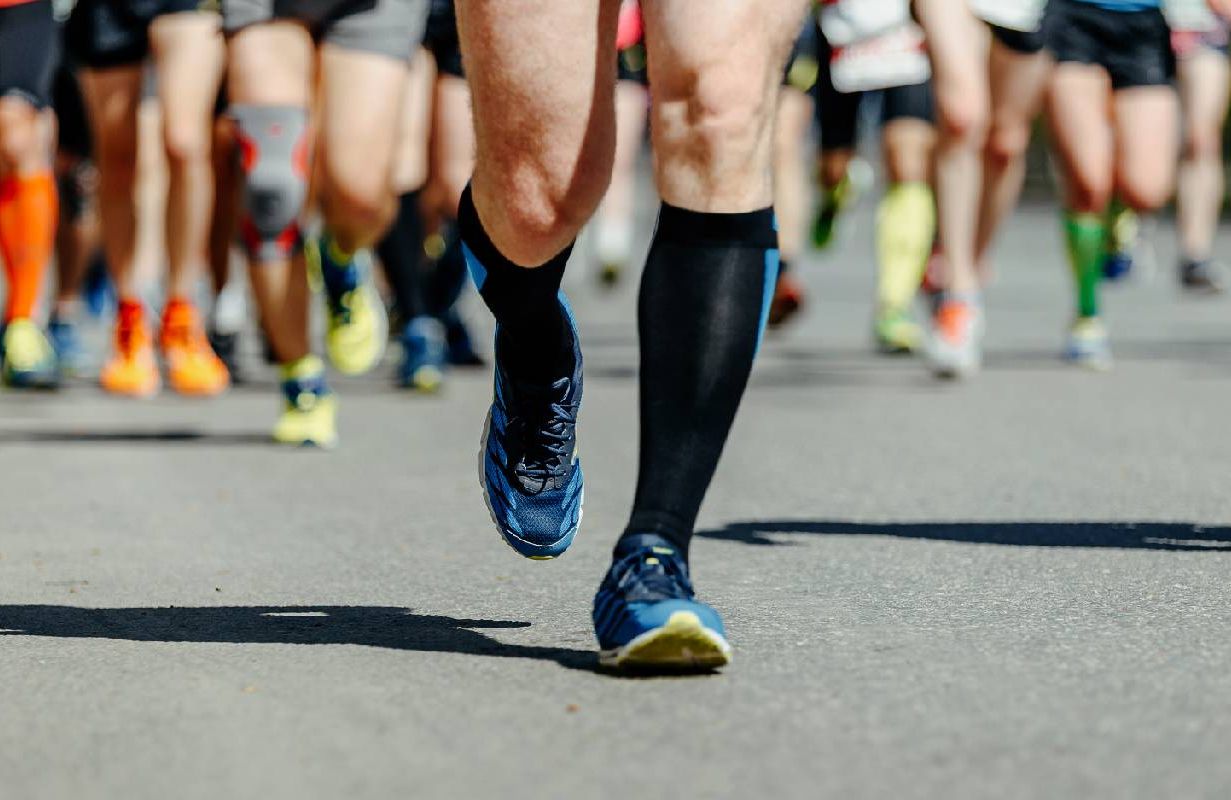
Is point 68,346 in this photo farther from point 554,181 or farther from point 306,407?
point 554,181

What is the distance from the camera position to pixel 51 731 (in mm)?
3041

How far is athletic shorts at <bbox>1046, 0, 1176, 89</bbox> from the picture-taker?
9.08 m

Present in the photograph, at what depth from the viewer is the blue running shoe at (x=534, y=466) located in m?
3.81

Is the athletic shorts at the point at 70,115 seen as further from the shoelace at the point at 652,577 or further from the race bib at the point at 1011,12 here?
Answer: the shoelace at the point at 652,577

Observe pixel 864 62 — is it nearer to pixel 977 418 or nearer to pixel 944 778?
pixel 977 418

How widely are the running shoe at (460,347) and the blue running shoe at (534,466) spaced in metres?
5.87

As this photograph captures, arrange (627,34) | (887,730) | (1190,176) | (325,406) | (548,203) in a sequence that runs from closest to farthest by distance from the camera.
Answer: (887,730)
(548,203)
(325,406)
(627,34)
(1190,176)

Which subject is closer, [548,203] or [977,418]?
[548,203]

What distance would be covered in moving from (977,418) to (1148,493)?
1.97m

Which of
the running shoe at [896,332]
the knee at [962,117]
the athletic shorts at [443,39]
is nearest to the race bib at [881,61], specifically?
the knee at [962,117]

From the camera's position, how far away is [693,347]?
137 inches

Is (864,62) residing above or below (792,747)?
above

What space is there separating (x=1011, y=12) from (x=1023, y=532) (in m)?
4.30

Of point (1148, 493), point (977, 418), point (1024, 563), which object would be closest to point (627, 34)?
point (977, 418)
